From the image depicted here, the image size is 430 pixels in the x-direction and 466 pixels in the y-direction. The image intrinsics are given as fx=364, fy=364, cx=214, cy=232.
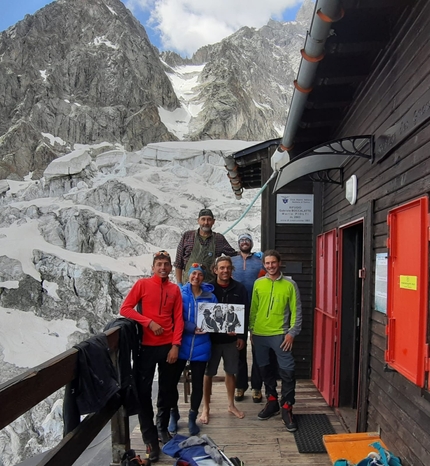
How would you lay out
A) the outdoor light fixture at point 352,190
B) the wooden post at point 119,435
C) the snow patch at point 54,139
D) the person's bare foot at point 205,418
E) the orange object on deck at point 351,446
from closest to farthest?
the orange object on deck at point 351,446 < the wooden post at point 119,435 < the outdoor light fixture at point 352,190 < the person's bare foot at point 205,418 < the snow patch at point 54,139

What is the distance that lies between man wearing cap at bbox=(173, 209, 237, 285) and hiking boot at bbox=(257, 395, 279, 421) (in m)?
1.27

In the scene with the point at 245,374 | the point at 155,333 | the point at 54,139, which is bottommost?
the point at 245,374

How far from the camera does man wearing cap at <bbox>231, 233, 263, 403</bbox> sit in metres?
3.73

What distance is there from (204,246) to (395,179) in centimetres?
183

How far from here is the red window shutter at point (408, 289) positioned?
1866 millimetres

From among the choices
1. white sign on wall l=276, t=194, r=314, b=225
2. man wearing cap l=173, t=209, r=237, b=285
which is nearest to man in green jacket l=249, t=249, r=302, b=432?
man wearing cap l=173, t=209, r=237, b=285

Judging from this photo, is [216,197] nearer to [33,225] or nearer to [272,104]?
[33,225]

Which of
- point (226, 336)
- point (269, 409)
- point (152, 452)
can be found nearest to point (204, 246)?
point (226, 336)

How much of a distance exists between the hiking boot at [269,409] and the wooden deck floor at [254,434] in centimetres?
4

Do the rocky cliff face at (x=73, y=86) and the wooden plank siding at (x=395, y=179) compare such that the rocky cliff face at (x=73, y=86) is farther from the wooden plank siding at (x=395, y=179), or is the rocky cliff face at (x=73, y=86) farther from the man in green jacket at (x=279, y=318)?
the wooden plank siding at (x=395, y=179)

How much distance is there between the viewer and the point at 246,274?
12.3 feet

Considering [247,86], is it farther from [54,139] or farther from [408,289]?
[408,289]

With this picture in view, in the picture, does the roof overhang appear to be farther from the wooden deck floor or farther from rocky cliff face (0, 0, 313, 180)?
rocky cliff face (0, 0, 313, 180)

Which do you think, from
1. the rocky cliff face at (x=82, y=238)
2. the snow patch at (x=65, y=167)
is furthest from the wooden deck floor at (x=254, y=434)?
the snow patch at (x=65, y=167)
